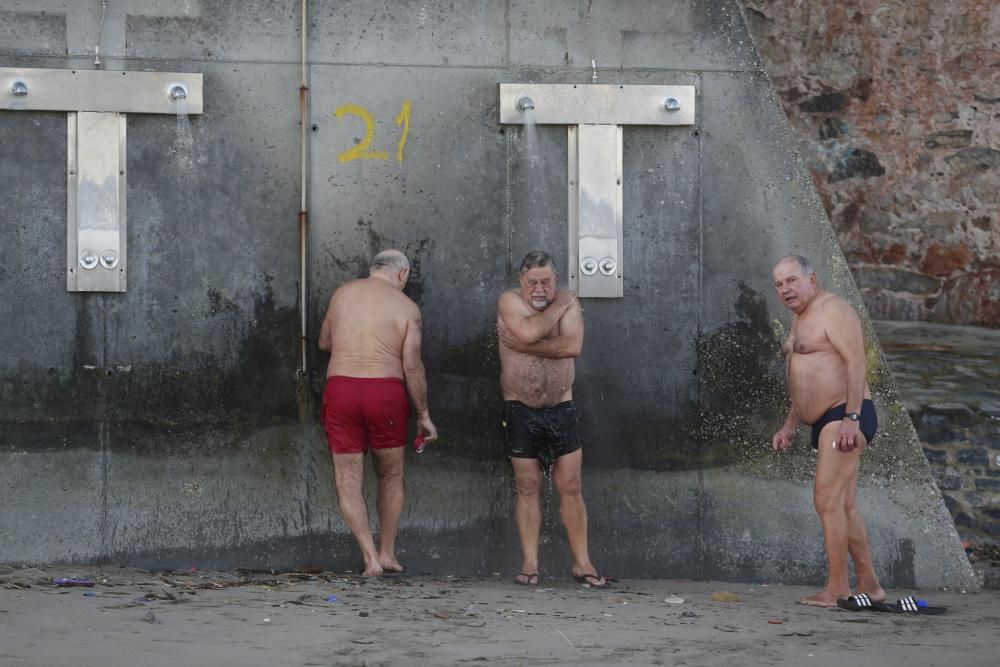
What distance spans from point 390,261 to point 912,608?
325 centimetres

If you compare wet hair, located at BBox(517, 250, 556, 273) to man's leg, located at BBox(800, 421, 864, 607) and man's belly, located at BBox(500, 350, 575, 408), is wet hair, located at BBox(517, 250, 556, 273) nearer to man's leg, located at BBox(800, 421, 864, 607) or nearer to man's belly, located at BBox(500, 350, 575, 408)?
man's belly, located at BBox(500, 350, 575, 408)

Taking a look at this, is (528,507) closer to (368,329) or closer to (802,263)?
(368,329)

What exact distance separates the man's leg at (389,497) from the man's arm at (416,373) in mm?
196

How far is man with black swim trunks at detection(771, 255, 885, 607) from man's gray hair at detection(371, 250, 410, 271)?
2.00 meters

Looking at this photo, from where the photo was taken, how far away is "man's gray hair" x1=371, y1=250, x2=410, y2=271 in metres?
8.12

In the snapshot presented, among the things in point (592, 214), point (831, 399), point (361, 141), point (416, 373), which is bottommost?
point (831, 399)

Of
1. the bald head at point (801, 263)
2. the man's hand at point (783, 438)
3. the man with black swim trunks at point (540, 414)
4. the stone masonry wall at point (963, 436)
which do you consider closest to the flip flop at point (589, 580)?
the man with black swim trunks at point (540, 414)

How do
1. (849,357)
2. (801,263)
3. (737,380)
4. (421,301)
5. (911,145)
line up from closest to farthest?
(849,357) → (801,263) → (421,301) → (737,380) → (911,145)

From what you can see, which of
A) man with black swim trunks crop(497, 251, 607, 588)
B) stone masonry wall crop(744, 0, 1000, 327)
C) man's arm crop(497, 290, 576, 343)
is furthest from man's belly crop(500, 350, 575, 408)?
stone masonry wall crop(744, 0, 1000, 327)

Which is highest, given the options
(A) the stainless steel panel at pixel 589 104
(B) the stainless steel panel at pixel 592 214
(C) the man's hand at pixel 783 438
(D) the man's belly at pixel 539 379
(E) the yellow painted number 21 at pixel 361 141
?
(A) the stainless steel panel at pixel 589 104

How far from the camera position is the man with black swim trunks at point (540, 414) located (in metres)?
7.99

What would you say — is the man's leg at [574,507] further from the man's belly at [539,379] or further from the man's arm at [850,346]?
the man's arm at [850,346]

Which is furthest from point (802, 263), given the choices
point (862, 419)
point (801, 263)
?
point (862, 419)

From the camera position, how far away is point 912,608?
7.40 m
